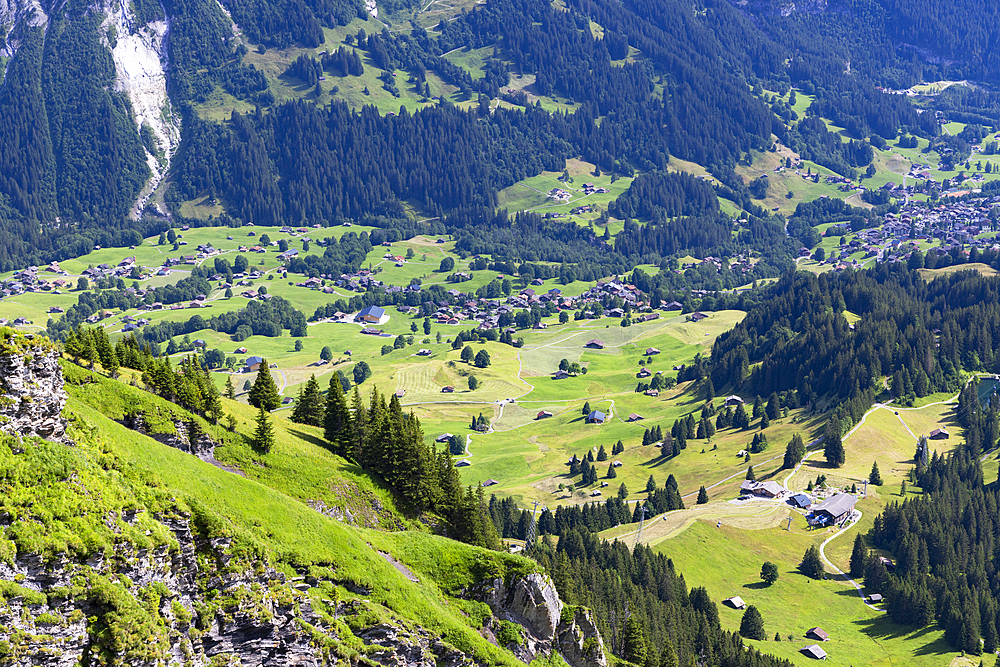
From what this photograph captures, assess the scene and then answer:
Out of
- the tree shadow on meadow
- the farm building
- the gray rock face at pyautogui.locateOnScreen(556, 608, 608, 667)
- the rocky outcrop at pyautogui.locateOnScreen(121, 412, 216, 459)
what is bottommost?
the tree shadow on meadow

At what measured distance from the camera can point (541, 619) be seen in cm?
8506

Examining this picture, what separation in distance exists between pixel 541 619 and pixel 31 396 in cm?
4828

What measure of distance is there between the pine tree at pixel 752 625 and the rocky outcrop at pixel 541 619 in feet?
258

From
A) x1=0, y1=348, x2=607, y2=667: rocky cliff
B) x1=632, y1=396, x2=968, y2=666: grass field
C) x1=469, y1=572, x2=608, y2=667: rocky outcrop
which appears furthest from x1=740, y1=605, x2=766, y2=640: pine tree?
Result: x1=0, y1=348, x2=607, y2=667: rocky cliff

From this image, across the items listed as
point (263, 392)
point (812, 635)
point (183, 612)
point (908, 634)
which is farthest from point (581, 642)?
point (908, 634)

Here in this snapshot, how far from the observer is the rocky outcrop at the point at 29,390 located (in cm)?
5484

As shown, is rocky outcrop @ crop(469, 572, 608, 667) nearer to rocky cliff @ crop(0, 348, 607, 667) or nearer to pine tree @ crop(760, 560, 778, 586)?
rocky cliff @ crop(0, 348, 607, 667)

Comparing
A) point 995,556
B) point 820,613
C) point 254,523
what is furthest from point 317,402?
point 995,556

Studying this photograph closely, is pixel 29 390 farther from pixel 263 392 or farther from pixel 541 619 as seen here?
pixel 263 392

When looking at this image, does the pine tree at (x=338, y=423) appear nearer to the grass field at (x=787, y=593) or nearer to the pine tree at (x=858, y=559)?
the grass field at (x=787, y=593)

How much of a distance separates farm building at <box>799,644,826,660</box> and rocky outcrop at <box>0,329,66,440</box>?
13493cm

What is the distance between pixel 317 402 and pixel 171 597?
56.4 m

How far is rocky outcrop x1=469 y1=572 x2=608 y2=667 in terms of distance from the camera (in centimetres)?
8288

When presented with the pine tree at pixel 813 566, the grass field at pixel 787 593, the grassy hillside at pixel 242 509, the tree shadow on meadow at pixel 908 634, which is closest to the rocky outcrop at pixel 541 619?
the grassy hillside at pixel 242 509
